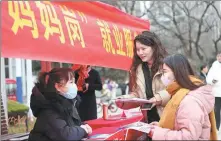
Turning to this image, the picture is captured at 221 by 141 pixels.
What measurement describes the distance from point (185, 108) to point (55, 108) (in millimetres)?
954

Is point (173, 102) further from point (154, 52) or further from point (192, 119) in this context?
point (154, 52)

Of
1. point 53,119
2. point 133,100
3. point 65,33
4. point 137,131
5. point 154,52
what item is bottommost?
point 137,131

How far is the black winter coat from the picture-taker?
255 cm

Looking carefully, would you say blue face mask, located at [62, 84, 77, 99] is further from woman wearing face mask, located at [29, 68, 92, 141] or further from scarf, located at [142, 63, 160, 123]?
scarf, located at [142, 63, 160, 123]

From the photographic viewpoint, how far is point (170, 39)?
25703mm

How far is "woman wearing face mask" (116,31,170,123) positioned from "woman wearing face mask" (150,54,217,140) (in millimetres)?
626

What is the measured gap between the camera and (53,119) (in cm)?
257

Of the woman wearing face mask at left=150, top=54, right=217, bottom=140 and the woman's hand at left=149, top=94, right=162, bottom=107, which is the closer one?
the woman wearing face mask at left=150, top=54, right=217, bottom=140

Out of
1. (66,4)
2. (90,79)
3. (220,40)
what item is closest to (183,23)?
(220,40)

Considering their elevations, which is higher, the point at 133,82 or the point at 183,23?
the point at 183,23

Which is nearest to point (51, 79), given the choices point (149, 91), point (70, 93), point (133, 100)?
point (70, 93)

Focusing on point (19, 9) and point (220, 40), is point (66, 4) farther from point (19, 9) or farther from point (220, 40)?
point (220, 40)

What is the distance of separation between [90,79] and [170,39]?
21267 mm

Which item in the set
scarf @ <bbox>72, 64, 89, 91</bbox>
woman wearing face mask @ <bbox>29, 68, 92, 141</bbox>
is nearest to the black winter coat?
woman wearing face mask @ <bbox>29, 68, 92, 141</bbox>
